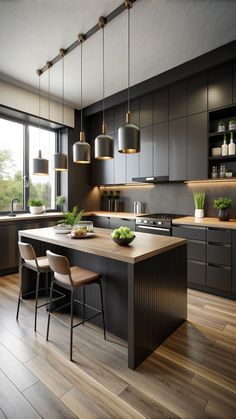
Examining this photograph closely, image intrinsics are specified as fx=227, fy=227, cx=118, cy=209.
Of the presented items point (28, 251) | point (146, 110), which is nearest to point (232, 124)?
point (146, 110)

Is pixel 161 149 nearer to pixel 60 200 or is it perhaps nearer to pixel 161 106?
pixel 161 106

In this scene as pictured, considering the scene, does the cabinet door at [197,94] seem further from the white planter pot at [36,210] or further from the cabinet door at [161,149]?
the white planter pot at [36,210]

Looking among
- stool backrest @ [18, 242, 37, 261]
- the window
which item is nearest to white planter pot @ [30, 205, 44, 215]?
the window

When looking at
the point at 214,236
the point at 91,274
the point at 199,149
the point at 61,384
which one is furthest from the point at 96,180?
the point at 61,384

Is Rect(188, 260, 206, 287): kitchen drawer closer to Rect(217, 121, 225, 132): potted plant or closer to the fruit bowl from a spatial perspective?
the fruit bowl

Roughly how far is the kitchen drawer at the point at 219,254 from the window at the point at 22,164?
3.03 metres

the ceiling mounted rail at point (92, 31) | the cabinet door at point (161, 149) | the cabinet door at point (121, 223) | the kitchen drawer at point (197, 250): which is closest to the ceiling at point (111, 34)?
the ceiling mounted rail at point (92, 31)

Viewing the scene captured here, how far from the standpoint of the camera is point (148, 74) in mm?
3682

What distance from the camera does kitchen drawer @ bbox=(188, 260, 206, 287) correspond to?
313 centimetres

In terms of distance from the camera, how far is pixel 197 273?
3189mm

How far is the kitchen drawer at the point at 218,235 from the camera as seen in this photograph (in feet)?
9.51

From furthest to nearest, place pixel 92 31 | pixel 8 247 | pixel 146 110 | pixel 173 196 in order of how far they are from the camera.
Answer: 1. pixel 173 196
2. pixel 146 110
3. pixel 8 247
4. pixel 92 31

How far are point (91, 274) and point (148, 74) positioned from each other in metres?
3.31

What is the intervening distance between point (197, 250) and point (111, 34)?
117 inches
